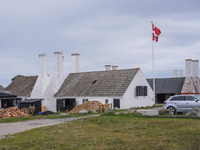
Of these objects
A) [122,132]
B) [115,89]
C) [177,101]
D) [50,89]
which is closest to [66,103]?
[50,89]

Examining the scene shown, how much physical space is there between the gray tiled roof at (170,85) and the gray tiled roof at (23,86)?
75.2ft

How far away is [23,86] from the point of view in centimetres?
5222

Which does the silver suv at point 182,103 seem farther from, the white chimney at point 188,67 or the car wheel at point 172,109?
the white chimney at point 188,67

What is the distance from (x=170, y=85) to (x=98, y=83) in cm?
1710

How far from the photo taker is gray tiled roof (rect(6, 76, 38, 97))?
50.1 metres

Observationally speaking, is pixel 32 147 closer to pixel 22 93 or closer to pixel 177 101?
pixel 177 101

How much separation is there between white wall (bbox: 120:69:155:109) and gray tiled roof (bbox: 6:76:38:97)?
19.0 meters

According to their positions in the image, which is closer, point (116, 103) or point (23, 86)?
point (116, 103)

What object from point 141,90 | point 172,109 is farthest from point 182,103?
point 141,90

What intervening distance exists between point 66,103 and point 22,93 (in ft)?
36.2

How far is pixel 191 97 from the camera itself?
22984mm

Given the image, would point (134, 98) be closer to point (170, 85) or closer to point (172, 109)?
point (172, 109)

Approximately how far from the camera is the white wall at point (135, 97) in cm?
3738

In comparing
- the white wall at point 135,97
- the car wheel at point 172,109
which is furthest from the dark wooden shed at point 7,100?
the car wheel at point 172,109
